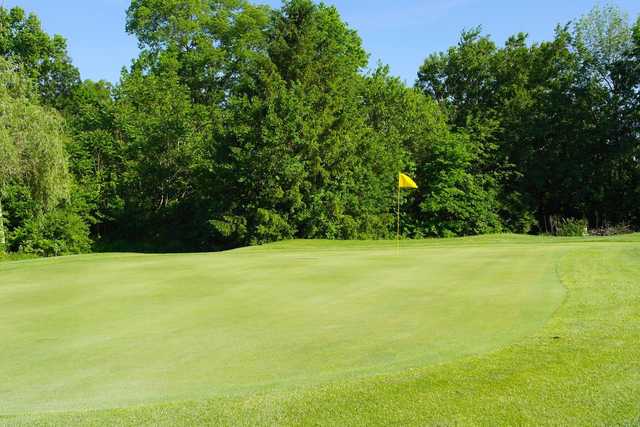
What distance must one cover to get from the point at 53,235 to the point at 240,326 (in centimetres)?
3019

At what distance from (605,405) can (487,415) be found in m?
0.86

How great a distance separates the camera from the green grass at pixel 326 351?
4156mm

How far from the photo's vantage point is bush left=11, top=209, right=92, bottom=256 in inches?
1261

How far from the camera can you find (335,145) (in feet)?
117

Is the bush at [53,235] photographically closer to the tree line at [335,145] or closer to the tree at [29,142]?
the tree line at [335,145]

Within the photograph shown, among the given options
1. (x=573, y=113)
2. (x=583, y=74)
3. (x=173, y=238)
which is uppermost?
(x=583, y=74)

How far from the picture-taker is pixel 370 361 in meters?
5.21

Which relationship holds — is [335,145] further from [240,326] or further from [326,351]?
[326,351]

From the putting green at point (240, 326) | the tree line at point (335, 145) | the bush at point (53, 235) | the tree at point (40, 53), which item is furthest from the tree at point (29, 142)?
the tree at point (40, 53)

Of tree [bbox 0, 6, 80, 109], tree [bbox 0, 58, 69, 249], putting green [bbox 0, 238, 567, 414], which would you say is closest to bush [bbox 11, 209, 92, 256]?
tree [bbox 0, 58, 69, 249]

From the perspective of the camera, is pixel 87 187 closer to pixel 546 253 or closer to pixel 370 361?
pixel 546 253

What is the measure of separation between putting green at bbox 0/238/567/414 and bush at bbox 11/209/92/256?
2270cm

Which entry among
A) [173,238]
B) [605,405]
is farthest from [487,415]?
[173,238]

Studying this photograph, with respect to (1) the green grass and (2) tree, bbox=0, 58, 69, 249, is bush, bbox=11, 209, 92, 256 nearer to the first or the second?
(2) tree, bbox=0, 58, 69, 249
